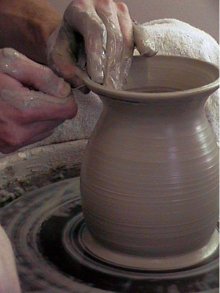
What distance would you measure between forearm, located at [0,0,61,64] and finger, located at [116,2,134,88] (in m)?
0.39

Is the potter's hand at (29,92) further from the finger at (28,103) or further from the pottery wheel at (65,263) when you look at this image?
the pottery wheel at (65,263)

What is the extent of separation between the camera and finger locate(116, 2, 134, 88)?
109 cm

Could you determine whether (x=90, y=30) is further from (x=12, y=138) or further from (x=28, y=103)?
(x=12, y=138)

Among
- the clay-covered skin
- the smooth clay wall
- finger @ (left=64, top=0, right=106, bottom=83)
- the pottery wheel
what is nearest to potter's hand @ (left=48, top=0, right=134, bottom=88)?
finger @ (left=64, top=0, right=106, bottom=83)

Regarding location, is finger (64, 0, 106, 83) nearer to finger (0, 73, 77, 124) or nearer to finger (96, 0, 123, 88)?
finger (96, 0, 123, 88)

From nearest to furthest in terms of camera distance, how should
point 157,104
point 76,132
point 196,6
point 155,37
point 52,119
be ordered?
point 157,104 < point 52,119 < point 76,132 < point 155,37 < point 196,6

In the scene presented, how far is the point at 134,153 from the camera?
950mm

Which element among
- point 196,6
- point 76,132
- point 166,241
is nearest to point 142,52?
point 166,241

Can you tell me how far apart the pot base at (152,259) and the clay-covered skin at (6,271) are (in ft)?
0.82

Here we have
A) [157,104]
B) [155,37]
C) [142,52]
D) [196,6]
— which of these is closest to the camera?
[157,104]

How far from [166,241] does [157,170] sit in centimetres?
12

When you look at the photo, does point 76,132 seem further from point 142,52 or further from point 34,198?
point 142,52

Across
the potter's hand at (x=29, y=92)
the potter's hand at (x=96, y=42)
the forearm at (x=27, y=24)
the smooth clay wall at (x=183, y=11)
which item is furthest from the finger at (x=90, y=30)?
the smooth clay wall at (x=183, y=11)

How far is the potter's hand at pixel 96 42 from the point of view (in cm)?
108
